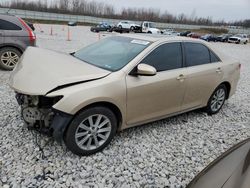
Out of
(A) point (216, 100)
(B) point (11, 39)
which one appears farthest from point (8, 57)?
(A) point (216, 100)

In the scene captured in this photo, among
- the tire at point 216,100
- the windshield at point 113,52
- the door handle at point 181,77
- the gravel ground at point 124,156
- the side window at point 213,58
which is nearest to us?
the gravel ground at point 124,156

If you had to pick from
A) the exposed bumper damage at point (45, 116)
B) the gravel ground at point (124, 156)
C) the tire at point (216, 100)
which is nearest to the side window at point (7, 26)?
the gravel ground at point (124, 156)

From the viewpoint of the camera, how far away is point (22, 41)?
6613 mm

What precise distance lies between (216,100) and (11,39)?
218 inches

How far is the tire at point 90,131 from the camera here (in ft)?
9.07

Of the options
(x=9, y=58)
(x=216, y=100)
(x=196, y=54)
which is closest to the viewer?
(x=196, y=54)

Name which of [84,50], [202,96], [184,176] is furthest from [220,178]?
[84,50]

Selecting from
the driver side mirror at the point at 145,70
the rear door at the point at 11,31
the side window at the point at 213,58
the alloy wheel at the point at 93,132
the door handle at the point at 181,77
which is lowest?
the alloy wheel at the point at 93,132

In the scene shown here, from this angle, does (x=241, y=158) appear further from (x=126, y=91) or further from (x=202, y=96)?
(x=202, y=96)

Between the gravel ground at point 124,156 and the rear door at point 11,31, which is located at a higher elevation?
the rear door at point 11,31

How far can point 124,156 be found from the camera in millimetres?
3088

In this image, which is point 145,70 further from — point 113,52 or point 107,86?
point 113,52

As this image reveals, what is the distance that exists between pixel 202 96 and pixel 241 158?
246 cm

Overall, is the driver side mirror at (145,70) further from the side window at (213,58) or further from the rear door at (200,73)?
the side window at (213,58)
